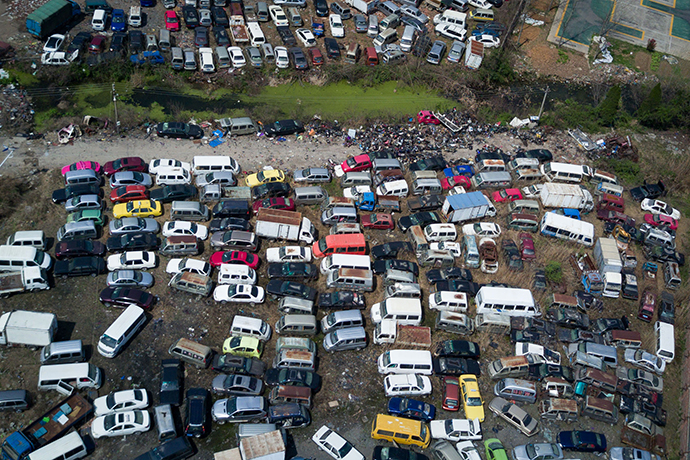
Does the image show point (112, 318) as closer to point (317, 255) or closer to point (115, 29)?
point (317, 255)

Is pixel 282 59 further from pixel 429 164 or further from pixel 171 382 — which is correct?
pixel 171 382

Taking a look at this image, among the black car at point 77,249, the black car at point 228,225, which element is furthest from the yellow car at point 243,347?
the black car at point 77,249

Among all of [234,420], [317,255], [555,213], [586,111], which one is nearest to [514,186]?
[555,213]

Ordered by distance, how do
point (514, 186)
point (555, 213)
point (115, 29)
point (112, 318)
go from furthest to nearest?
point (115, 29) < point (514, 186) < point (555, 213) < point (112, 318)

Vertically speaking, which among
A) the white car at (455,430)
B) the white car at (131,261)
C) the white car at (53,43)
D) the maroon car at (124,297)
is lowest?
the white car at (455,430)

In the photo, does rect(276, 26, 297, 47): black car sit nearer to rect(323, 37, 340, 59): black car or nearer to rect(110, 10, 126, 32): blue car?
rect(323, 37, 340, 59): black car

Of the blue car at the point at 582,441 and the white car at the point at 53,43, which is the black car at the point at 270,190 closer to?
the blue car at the point at 582,441
